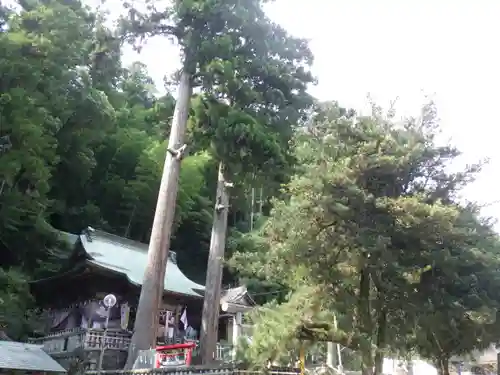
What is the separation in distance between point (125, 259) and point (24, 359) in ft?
29.2

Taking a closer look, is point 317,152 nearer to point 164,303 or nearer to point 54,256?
point 164,303

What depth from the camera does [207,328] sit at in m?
14.2

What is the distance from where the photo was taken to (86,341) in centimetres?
1405

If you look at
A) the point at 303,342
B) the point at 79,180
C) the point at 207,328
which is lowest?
the point at 303,342

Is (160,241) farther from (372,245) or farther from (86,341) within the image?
(372,245)

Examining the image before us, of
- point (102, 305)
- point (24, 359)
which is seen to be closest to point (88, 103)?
point (102, 305)

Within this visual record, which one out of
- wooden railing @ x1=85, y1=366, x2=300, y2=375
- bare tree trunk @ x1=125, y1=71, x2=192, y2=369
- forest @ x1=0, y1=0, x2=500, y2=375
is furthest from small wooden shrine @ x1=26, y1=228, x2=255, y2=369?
wooden railing @ x1=85, y1=366, x2=300, y2=375

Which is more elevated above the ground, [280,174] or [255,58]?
[255,58]

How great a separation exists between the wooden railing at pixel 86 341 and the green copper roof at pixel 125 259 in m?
2.11

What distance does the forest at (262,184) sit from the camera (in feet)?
28.3

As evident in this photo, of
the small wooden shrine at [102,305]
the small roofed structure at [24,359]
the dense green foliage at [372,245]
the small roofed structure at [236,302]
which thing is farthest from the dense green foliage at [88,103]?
the dense green foliage at [372,245]

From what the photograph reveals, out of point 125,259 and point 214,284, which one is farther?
point 125,259

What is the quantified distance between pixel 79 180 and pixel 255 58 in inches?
486

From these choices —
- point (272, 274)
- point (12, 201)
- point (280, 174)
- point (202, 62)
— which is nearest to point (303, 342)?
point (272, 274)
